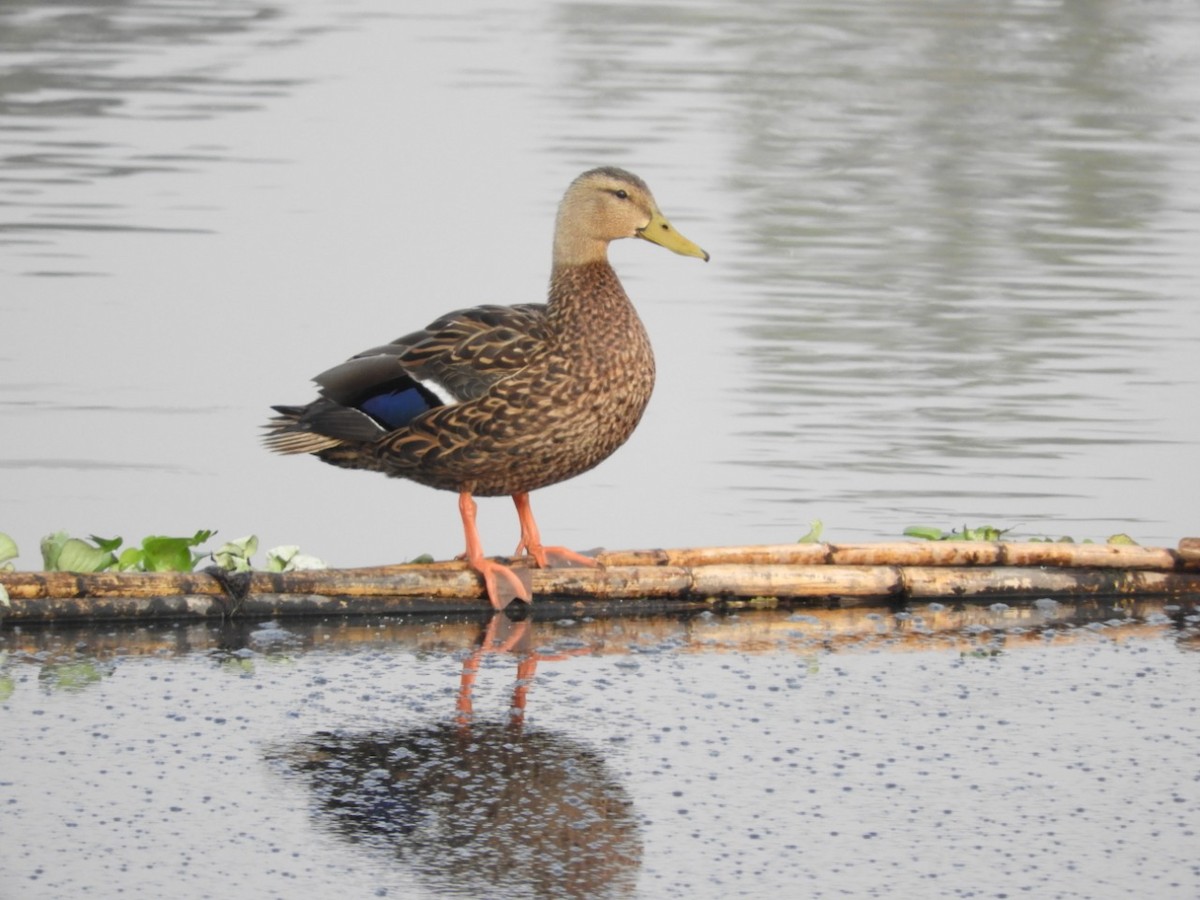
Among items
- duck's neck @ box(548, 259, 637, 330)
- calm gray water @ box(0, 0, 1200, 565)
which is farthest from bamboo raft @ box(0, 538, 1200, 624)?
calm gray water @ box(0, 0, 1200, 565)

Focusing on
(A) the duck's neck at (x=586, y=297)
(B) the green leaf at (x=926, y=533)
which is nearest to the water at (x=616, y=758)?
(B) the green leaf at (x=926, y=533)

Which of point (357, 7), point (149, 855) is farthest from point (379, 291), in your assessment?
point (357, 7)

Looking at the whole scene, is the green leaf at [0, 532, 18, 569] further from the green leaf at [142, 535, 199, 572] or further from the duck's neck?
the duck's neck

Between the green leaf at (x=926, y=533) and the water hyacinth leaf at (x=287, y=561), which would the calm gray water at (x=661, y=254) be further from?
the water hyacinth leaf at (x=287, y=561)

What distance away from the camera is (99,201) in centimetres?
1298

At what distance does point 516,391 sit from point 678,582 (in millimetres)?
709

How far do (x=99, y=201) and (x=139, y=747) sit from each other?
8.31m

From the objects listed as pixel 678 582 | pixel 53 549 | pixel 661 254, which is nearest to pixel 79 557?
pixel 53 549

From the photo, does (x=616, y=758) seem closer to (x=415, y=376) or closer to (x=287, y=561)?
(x=287, y=561)

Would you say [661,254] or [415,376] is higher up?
[415,376]

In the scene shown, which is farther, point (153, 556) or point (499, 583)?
point (153, 556)

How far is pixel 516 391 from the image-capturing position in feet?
21.7

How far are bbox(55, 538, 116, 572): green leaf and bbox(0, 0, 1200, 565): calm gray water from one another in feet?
4.03

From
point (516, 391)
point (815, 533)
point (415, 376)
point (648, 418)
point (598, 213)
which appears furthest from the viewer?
point (648, 418)
